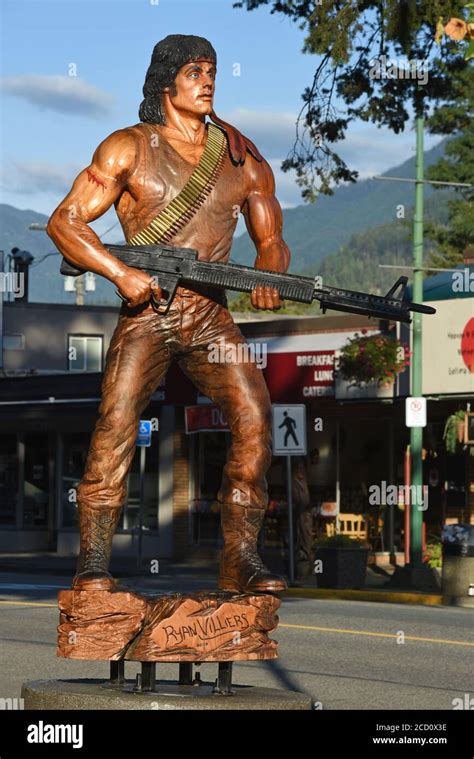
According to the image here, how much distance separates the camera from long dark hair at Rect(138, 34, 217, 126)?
7250 millimetres

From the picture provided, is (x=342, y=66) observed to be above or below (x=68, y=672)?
above

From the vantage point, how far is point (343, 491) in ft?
96.5

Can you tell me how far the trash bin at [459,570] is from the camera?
2098 cm

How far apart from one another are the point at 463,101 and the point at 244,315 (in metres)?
13.9

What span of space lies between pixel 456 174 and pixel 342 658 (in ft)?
133

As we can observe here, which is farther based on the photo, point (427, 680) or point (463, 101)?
point (463, 101)

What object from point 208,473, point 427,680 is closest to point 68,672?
point 427,680

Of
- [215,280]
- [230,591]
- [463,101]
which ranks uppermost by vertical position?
[463,101]

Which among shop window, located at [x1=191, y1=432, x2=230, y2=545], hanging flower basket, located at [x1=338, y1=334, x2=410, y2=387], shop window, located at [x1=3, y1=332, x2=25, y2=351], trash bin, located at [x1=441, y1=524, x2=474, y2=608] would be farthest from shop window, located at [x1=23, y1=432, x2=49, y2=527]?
trash bin, located at [x1=441, y1=524, x2=474, y2=608]

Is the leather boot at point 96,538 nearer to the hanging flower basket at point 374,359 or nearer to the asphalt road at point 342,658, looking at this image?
the asphalt road at point 342,658

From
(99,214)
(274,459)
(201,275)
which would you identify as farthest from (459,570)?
(99,214)

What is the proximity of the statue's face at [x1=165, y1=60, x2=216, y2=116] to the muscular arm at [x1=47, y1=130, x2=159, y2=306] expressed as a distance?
0.35 m

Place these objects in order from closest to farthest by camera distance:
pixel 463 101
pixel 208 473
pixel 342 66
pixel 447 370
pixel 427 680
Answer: pixel 427 680
pixel 342 66
pixel 447 370
pixel 208 473
pixel 463 101

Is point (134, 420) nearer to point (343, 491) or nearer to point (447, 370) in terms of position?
point (447, 370)
